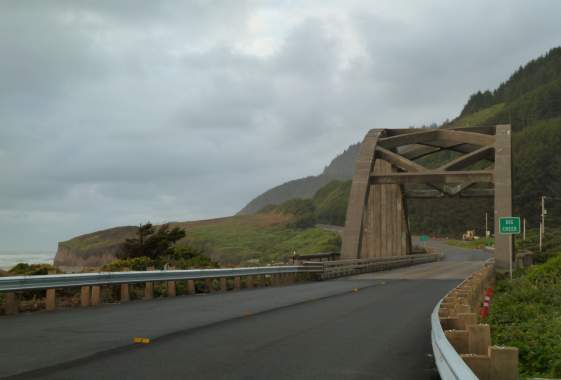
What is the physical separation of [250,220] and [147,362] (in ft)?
416

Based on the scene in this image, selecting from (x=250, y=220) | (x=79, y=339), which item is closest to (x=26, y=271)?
(x=79, y=339)

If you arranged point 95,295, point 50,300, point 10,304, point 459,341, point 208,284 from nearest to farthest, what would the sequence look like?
1. point 459,341
2. point 10,304
3. point 50,300
4. point 95,295
5. point 208,284

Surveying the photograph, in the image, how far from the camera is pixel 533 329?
11578 mm

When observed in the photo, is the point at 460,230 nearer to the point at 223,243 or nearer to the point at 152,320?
the point at 223,243

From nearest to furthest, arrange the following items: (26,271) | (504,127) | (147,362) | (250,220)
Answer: (147,362) < (26,271) < (504,127) < (250,220)

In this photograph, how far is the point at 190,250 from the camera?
31.8m

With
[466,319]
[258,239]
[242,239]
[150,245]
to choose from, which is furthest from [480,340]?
[242,239]

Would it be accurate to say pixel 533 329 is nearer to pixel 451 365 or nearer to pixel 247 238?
pixel 451 365

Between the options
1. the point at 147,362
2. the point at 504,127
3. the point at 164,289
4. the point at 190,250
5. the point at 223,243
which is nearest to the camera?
the point at 147,362

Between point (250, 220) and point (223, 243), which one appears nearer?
point (223, 243)

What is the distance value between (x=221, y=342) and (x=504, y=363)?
4951 millimetres

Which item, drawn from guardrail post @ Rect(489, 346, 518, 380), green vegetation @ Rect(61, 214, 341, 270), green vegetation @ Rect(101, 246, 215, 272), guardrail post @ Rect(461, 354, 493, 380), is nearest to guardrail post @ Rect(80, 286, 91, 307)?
green vegetation @ Rect(101, 246, 215, 272)

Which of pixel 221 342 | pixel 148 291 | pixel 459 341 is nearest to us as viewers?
pixel 459 341

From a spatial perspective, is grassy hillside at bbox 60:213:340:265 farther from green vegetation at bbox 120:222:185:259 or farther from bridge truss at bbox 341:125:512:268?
green vegetation at bbox 120:222:185:259
